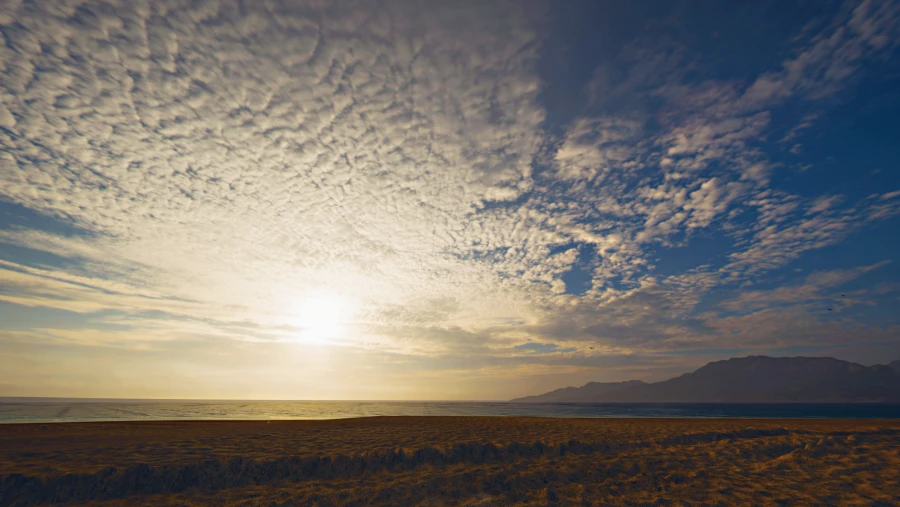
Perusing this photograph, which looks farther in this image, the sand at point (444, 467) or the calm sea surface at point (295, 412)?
the calm sea surface at point (295, 412)

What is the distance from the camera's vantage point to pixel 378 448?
750 inches

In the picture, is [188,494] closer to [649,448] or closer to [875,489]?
[649,448]

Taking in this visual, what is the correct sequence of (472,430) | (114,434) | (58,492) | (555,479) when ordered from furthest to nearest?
(472,430)
(114,434)
(555,479)
(58,492)

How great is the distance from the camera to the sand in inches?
538

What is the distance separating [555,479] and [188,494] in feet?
48.7

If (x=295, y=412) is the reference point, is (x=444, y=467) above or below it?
above

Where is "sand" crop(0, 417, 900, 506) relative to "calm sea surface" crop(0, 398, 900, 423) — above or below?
above

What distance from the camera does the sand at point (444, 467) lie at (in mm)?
13656

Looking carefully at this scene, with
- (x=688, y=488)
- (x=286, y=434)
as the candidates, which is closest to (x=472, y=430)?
(x=286, y=434)

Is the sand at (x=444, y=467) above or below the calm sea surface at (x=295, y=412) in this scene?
above

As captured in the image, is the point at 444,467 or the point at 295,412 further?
the point at 295,412

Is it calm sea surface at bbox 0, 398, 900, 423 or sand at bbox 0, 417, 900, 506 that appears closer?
sand at bbox 0, 417, 900, 506

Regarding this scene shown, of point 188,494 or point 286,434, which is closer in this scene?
point 188,494

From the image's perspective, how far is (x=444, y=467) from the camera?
17.3 meters
